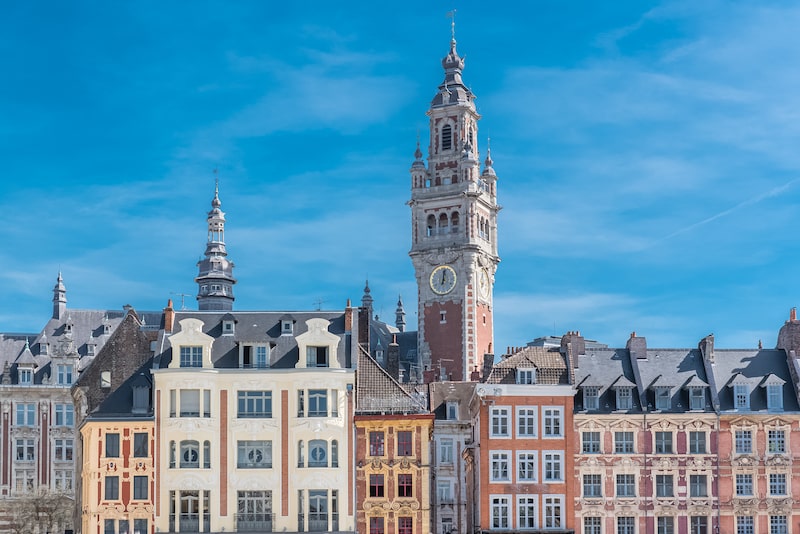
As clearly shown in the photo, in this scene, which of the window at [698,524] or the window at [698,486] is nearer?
the window at [698,524]

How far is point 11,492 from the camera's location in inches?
4358

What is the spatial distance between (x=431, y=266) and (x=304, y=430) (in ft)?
180

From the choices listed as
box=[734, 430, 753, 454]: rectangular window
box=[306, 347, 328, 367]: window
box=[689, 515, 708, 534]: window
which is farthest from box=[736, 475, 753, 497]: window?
box=[306, 347, 328, 367]: window

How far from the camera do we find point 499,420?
9125 cm

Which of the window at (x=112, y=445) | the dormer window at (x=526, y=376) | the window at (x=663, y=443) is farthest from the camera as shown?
the window at (x=663, y=443)

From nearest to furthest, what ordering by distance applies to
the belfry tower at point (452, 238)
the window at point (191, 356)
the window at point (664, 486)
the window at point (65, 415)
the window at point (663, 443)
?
the window at point (191, 356), the window at point (664, 486), the window at point (663, 443), the window at point (65, 415), the belfry tower at point (452, 238)

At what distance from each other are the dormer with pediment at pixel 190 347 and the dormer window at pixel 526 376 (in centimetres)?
1790

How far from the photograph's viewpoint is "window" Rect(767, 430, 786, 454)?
309 ft

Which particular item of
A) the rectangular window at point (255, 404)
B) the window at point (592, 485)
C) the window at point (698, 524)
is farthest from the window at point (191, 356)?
the window at point (698, 524)

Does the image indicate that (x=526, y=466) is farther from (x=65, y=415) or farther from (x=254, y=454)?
(x=65, y=415)

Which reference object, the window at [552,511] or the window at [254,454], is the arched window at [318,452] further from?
the window at [552,511]

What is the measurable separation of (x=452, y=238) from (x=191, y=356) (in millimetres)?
55299

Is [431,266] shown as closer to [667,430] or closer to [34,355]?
[34,355]

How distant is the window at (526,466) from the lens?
297 feet
